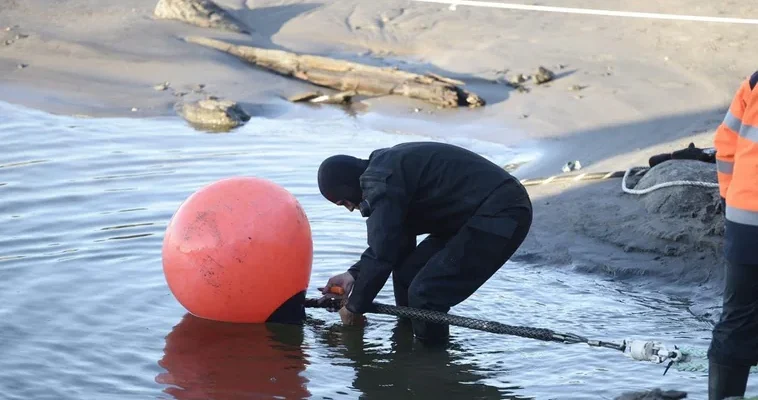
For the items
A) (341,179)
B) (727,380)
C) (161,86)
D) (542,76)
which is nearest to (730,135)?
(727,380)

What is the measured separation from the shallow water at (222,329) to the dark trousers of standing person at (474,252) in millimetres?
476

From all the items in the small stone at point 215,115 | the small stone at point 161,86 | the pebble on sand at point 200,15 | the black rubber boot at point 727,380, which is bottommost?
the black rubber boot at point 727,380

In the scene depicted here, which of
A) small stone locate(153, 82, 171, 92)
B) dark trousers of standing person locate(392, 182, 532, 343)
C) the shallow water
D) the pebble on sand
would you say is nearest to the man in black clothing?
dark trousers of standing person locate(392, 182, 532, 343)

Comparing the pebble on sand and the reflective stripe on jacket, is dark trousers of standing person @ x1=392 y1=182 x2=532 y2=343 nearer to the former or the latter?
the reflective stripe on jacket

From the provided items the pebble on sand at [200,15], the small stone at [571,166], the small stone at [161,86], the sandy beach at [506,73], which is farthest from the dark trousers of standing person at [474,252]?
the pebble on sand at [200,15]

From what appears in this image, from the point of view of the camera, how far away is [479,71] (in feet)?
47.6

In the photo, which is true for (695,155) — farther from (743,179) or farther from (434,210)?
(743,179)

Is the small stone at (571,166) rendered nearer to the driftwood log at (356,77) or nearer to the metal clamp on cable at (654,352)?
the driftwood log at (356,77)

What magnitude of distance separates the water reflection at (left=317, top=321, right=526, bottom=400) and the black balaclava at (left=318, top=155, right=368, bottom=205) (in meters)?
1.06

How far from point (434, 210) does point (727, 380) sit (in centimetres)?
209

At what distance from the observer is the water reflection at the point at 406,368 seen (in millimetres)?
6168

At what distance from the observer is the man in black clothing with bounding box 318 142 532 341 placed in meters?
6.10

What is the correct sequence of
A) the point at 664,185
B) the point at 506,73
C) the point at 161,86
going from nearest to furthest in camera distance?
the point at 664,185, the point at 506,73, the point at 161,86

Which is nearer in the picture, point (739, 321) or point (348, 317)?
point (739, 321)
